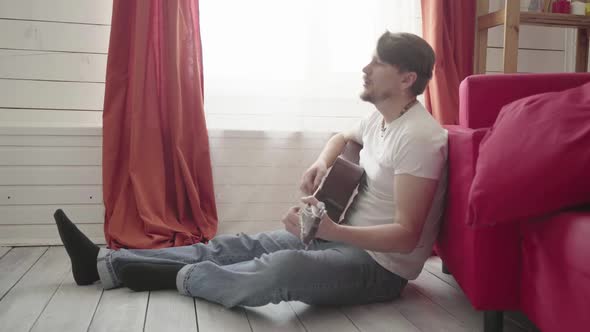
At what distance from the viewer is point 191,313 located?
142cm

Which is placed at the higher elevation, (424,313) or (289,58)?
(289,58)

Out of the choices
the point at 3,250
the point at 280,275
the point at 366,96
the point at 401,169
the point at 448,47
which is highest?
the point at 448,47

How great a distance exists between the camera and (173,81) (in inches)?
84.6

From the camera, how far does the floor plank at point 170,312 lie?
4.40 ft

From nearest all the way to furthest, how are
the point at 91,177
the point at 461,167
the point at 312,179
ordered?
the point at 461,167
the point at 312,179
the point at 91,177

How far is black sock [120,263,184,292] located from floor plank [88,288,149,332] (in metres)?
0.03

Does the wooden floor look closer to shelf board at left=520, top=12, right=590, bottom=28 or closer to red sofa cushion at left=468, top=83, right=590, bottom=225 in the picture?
red sofa cushion at left=468, top=83, right=590, bottom=225

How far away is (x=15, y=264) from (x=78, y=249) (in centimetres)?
53

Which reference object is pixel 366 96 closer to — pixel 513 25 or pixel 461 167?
pixel 461 167

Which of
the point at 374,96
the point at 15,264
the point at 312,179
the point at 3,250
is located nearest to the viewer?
the point at 374,96

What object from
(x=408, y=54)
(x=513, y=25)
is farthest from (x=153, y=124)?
(x=513, y=25)

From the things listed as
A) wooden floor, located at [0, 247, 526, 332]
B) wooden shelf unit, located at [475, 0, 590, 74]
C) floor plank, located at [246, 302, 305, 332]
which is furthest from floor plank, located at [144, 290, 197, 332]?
wooden shelf unit, located at [475, 0, 590, 74]

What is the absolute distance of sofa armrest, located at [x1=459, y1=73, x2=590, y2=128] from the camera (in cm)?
142

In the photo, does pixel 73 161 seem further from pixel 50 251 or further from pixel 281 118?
pixel 281 118
